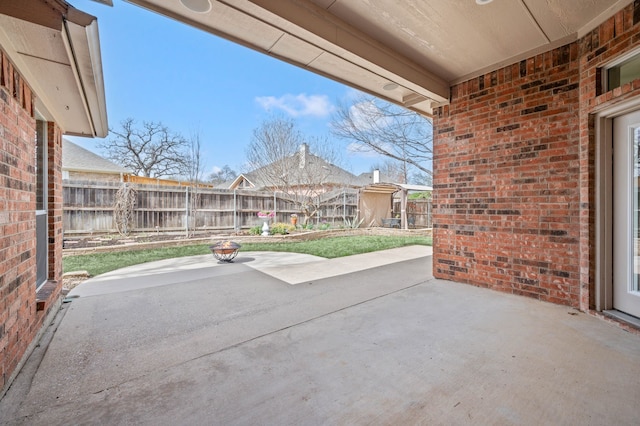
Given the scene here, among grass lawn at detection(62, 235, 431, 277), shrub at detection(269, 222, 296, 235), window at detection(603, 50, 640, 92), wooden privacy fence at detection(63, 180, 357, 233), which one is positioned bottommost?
grass lawn at detection(62, 235, 431, 277)

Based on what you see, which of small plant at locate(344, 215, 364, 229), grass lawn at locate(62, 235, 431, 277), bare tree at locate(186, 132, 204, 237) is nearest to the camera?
grass lawn at locate(62, 235, 431, 277)

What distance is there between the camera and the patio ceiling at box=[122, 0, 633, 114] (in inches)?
103

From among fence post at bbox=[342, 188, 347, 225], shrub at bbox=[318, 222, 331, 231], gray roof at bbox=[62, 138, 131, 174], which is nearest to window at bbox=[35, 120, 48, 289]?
shrub at bbox=[318, 222, 331, 231]

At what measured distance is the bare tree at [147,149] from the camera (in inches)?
840

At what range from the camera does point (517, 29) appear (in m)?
3.13

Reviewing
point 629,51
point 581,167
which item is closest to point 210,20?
point 629,51

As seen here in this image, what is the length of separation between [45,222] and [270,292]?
9.29 ft

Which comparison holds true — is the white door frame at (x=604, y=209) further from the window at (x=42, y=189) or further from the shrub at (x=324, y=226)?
the shrub at (x=324, y=226)

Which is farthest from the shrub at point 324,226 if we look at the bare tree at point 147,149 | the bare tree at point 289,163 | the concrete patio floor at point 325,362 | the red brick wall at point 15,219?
the bare tree at point 147,149

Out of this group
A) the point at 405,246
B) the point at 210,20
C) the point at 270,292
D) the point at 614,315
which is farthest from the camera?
the point at 405,246

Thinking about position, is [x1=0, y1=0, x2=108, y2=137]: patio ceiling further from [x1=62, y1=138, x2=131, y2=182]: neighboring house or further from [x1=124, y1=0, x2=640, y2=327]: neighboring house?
[x1=62, y1=138, x2=131, y2=182]: neighboring house

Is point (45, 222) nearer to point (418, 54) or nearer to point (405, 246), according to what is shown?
point (418, 54)

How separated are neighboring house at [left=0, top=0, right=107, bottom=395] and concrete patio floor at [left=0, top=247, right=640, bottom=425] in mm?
301

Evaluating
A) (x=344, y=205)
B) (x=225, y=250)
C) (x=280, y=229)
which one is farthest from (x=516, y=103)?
(x=344, y=205)
